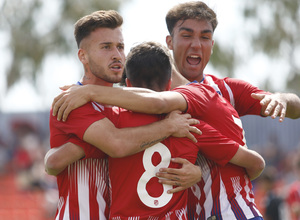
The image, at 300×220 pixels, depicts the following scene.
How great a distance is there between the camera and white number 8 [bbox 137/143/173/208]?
159 inches

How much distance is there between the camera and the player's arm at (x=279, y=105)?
4.45 meters

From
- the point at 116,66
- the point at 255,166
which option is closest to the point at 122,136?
the point at 116,66

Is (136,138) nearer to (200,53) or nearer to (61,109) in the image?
(61,109)

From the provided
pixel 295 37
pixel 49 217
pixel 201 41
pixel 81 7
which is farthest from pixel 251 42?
pixel 201 41

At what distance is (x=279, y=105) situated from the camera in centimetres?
451

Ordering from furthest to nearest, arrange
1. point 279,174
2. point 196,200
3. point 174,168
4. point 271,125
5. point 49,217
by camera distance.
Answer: point 271,125 < point 279,174 < point 49,217 < point 196,200 < point 174,168

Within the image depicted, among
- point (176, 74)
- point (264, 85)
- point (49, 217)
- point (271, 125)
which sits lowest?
point (49, 217)

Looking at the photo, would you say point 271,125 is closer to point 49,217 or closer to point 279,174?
point 279,174

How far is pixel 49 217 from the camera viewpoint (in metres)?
13.9

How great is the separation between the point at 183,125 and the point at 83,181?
0.94m

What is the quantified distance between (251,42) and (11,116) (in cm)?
1671

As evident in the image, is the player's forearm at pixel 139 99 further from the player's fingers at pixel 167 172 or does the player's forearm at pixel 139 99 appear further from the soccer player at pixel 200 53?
the soccer player at pixel 200 53

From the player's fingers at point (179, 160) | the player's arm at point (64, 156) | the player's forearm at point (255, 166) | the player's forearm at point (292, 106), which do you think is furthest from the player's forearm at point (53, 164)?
the player's forearm at point (292, 106)

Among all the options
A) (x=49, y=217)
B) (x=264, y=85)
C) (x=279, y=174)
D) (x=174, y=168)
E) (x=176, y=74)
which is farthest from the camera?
(x=264, y=85)
